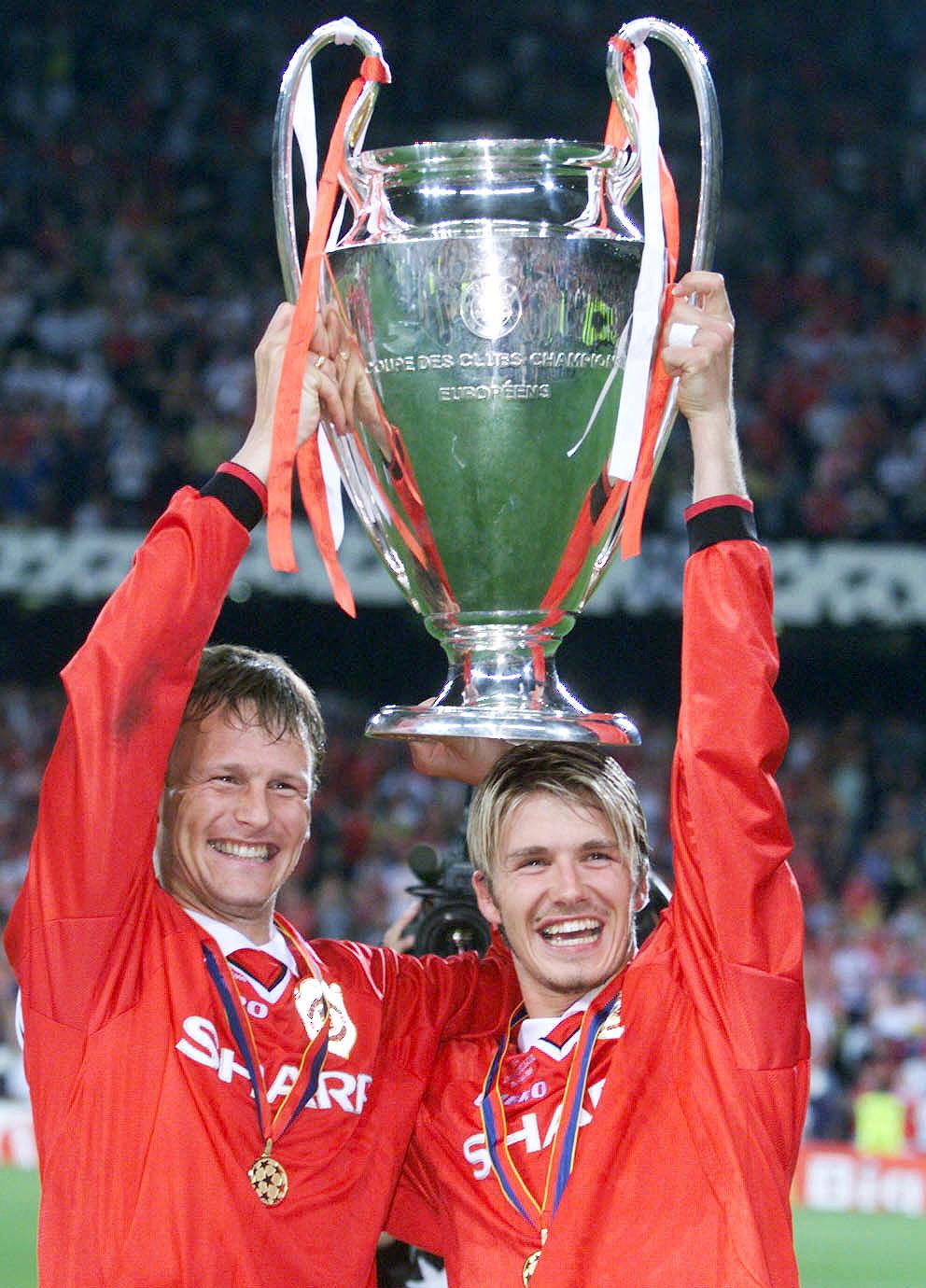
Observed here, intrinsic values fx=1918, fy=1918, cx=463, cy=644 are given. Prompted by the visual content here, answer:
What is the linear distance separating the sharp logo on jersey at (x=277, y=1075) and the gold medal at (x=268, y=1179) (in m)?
0.08

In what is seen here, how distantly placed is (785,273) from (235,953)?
10154 mm

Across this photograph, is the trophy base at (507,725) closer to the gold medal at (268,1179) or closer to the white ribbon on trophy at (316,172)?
the white ribbon on trophy at (316,172)

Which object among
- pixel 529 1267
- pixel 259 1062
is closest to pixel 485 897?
A: pixel 259 1062

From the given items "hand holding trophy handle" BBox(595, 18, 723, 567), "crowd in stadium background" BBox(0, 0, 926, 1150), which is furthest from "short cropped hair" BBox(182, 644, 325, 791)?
"crowd in stadium background" BBox(0, 0, 926, 1150)

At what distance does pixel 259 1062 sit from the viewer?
233 cm

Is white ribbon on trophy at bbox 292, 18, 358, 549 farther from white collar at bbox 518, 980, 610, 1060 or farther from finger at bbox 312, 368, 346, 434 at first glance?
white collar at bbox 518, 980, 610, 1060

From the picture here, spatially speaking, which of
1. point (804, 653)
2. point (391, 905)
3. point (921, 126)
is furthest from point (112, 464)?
point (921, 126)

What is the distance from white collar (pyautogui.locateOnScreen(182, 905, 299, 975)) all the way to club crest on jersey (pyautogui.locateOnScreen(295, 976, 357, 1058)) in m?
A: 0.03

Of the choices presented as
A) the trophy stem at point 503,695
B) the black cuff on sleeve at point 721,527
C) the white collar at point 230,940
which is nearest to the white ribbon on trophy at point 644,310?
the black cuff on sleeve at point 721,527

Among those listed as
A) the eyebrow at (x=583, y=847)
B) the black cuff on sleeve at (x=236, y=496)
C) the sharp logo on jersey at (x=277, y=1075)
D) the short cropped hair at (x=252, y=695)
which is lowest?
the sharp logo on jersey at (x=277, y=1075)

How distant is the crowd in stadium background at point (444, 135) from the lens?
983cm

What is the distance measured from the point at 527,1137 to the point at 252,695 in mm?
651

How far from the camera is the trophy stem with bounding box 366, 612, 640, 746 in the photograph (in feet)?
7.47

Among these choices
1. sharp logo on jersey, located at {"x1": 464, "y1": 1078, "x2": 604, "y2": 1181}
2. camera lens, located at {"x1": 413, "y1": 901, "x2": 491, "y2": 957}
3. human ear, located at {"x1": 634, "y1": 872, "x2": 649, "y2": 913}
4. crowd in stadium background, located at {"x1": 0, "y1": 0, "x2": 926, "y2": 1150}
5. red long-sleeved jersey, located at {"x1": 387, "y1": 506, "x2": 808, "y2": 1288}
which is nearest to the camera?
red long-sleeved jersey, located at {"x1": 387, "y1": 506, "x2": 808, "y2": 1288}
